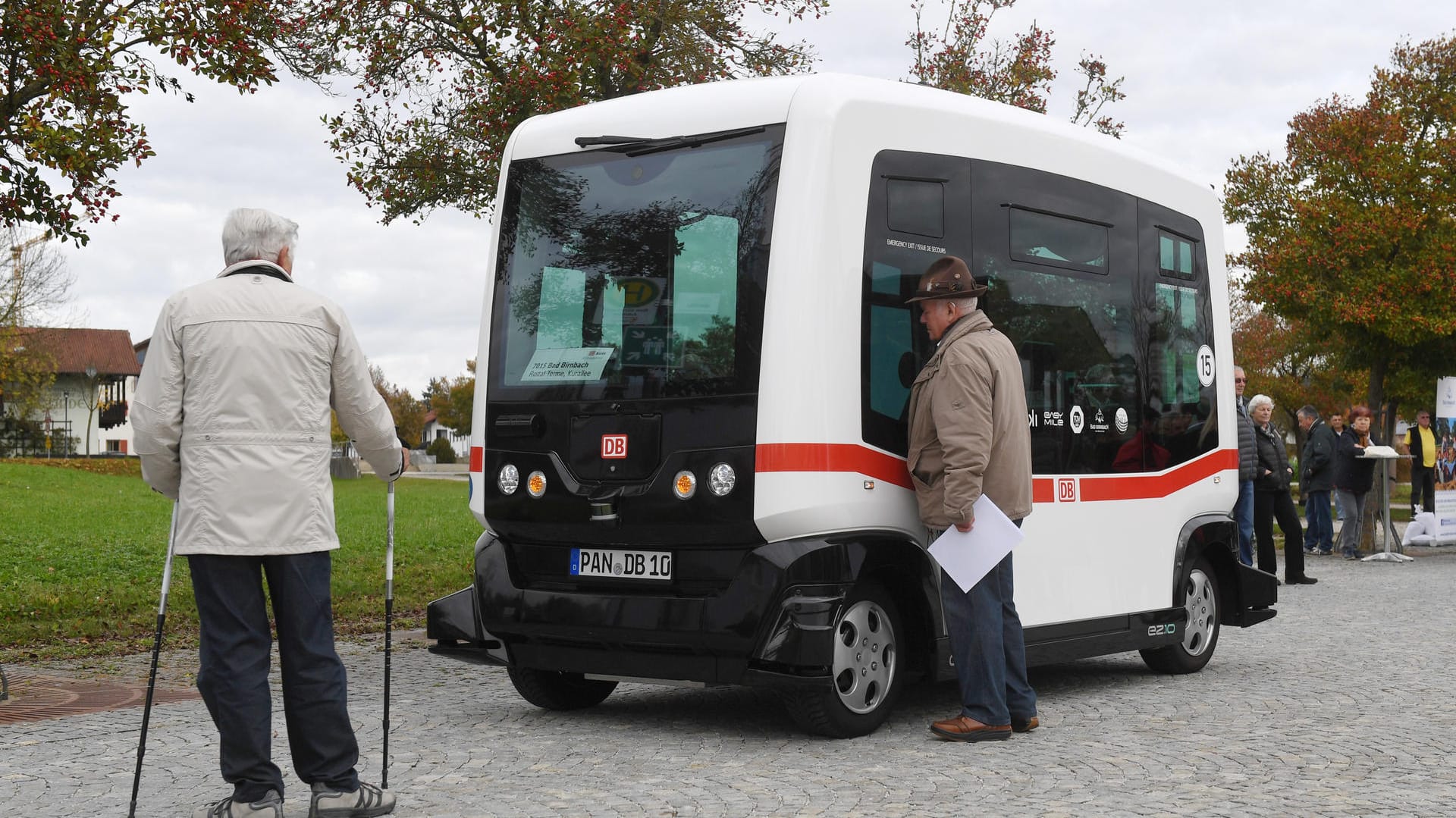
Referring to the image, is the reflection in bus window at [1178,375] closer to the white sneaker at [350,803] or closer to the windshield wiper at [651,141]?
the windshield wiper at [651,141]

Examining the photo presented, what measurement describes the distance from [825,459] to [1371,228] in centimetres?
2442

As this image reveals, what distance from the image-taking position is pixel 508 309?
712 centimetres

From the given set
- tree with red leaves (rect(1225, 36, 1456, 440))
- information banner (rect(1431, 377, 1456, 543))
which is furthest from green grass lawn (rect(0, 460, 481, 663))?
tree with red leaves (rect(1225, 36, 1456, 440))

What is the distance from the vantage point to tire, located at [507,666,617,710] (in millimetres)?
7141

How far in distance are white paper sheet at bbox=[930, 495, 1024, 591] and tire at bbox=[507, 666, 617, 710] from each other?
1849 millimetres

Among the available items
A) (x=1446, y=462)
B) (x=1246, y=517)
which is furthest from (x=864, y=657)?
(x=1446, y=462)

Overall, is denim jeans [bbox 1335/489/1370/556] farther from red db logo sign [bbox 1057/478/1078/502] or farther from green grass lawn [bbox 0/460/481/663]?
red db logo sign [bbox 1057/478/1078/502]

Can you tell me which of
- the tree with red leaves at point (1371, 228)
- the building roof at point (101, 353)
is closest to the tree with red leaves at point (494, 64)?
the tree with red leaves at point (1371, 228)

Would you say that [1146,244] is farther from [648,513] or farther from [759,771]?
[759,771]

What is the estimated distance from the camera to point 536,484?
6.83 m

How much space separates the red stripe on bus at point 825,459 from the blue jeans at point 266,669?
6.37 ft

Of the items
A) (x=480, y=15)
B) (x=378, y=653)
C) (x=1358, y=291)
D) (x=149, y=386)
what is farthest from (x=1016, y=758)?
(x=1358, y=291)

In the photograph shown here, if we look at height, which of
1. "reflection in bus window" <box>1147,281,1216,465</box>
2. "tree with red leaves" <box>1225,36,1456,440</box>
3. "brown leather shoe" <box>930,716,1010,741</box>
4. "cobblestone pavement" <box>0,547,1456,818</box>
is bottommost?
"cobblestone pavement" <box>0,547,1456,818</box>

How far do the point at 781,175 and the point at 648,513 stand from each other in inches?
59.7
